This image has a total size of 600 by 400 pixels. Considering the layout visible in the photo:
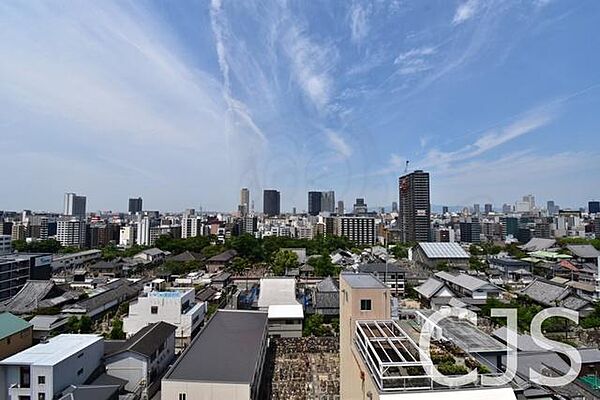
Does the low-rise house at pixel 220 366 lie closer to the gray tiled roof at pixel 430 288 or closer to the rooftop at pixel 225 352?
the rooftop at pixel 225 352

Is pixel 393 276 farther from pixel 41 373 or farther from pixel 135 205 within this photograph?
pixel 135 205

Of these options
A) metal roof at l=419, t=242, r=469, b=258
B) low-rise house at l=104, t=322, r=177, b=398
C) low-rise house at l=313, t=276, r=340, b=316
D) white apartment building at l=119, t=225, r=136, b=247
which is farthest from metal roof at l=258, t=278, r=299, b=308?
white apartment building at l=119, t=225, r=136, b=247

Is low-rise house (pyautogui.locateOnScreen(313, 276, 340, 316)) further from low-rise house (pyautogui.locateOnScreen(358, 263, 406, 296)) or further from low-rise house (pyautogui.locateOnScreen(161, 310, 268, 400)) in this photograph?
low-rise house (pyautogui.locateOnScreen(358, 263, 406, 296))

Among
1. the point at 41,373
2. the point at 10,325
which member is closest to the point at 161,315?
the point at 10,325

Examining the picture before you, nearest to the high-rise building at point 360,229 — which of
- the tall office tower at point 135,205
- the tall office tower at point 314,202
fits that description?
the tall office tower at point 314,202

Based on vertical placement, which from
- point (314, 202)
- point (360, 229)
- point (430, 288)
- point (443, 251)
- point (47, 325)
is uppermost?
point (314, 202)

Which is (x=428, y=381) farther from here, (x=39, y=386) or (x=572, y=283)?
(x=572, y=283)

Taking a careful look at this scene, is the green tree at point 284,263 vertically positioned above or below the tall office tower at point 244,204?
below
